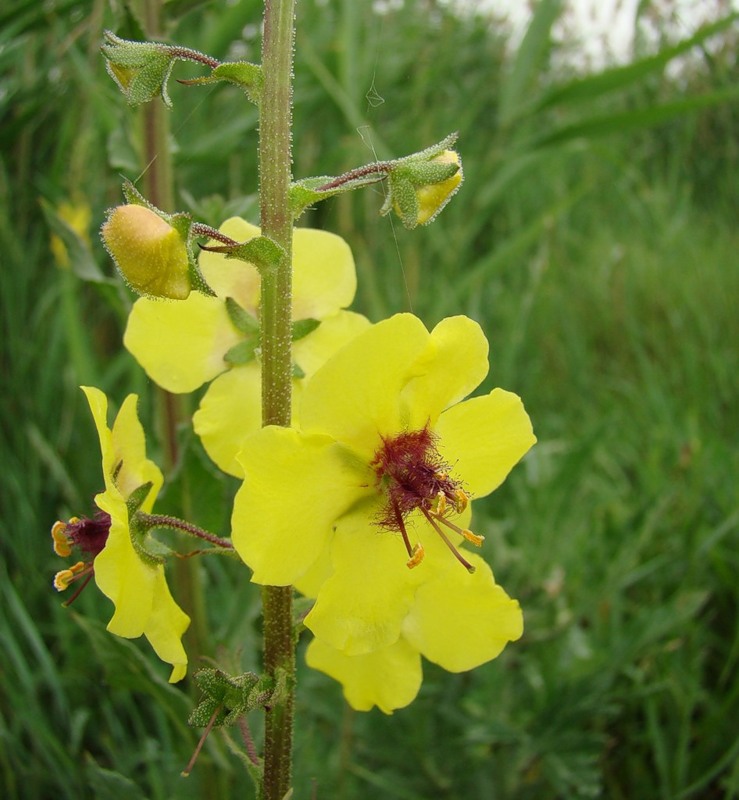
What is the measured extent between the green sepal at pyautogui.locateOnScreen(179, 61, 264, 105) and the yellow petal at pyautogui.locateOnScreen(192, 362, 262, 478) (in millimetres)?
285

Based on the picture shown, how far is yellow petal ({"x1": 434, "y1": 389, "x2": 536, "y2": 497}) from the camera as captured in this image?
2.72 feet

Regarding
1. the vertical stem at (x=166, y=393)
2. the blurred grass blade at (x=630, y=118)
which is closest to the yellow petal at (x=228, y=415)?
the vertical stem at (x=166, y=393)

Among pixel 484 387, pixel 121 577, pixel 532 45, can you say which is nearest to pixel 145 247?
pixel 121 577

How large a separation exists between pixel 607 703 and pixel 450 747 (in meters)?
0.28

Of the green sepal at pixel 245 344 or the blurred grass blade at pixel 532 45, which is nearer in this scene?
the green sepal at pixel 245 344

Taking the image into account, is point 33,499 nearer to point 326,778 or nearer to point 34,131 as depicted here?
point 326,778

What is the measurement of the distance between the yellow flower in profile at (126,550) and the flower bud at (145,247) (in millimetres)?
143

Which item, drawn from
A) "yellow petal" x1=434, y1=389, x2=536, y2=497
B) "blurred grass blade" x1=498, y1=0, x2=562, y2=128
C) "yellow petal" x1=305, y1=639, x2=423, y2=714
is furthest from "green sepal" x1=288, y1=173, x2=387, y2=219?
"blurred grass blade" x1=498, y1=0, x2=562, y2=128

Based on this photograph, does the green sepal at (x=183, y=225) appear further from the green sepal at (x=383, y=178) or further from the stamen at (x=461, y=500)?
the stamen at (x=461, y=500)

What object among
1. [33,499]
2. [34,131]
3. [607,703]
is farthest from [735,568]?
[34,131]

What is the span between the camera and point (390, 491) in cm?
84

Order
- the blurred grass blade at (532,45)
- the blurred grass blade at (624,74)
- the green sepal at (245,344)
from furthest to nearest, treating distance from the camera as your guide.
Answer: the blurred grass blade at (532,45) < the blurred grass blade at (624,74) < the green sepal at (245,344)

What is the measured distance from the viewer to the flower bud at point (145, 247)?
73 cm

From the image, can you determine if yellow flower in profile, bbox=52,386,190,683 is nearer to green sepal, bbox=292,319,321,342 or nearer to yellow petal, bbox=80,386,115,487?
yellow petal, bbox=80,386,115,487
